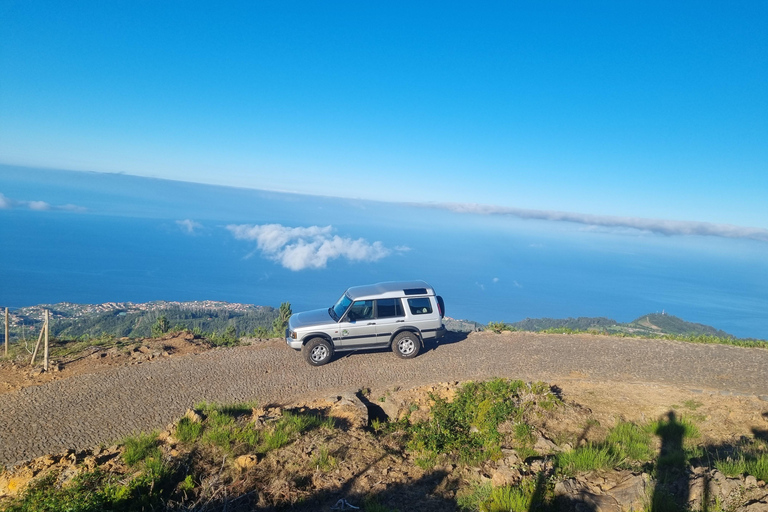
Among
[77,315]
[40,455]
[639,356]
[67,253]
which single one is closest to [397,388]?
[40,455]

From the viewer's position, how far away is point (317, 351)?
10.8 meters

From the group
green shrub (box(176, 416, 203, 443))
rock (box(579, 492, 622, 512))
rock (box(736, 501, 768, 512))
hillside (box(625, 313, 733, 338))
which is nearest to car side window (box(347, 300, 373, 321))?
green shrub (box(176, 416, 203, 443))

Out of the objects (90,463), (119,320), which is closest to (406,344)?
(90,463)

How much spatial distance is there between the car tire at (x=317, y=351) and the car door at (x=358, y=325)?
15.7 inches

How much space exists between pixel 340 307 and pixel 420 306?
2229 millimetres

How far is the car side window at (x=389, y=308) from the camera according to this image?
1107 centimetres

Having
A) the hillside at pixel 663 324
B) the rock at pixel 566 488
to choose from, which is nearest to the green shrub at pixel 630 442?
the rock at pixel 566 488

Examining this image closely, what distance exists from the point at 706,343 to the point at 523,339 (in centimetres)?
589

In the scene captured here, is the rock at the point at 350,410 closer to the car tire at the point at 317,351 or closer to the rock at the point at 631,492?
the car tire at the point at 317,351

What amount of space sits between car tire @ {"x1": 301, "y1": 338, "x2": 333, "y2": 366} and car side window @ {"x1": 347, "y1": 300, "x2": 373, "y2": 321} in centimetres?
106

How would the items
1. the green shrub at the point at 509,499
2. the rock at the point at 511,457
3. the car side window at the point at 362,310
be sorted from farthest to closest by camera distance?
the car side window at the point at 362,310 → the rock at the point at 511,457 → the green shrub at the point at 509,499

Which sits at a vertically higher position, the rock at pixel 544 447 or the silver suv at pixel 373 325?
the silver suv at pixel 373 325

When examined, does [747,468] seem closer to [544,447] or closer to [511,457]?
[544,447]

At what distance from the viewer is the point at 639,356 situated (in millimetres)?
11734
